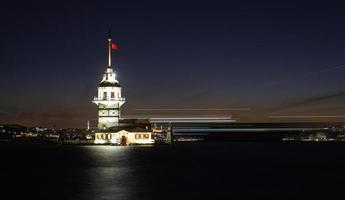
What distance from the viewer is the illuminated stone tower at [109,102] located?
146 meters

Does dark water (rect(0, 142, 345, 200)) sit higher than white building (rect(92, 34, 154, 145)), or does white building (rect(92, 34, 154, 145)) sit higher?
white building (rect(92, 34, 154, 145))

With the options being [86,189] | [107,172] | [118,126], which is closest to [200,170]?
[107,172]

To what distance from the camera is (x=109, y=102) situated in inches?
5817

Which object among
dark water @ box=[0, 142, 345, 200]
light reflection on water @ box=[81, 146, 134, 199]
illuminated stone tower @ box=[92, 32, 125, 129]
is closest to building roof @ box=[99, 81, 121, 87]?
illuminated stone tower @ box=[92, 32, 125, 129]

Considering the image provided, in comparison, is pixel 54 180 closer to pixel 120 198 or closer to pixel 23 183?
pixel 23 183

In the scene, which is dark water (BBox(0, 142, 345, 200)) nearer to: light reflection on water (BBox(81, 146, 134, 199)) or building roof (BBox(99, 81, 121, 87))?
light reflection on water (BBox(81, 146, 134, 199))

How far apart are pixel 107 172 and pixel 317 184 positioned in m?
22.0

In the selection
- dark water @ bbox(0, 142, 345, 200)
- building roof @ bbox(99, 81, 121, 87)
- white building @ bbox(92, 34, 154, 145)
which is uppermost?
building roof @ bbox(99, 81, 121, 87)

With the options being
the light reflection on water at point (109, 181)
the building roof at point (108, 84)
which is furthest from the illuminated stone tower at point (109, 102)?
the light reflection on water at point (109, 181)

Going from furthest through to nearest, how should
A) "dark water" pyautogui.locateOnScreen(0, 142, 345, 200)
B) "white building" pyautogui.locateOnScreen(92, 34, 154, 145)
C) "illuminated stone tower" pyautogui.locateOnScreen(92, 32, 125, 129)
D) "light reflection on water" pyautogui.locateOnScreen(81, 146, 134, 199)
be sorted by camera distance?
"illuminated stone tower" pyautogui.locateOnScreen(92, 32, 125, 129) < "white building" pyautogui.locateOnScreen(92, 34, 154, 145) < "light reflection on water" pyautogui.locateOnScreen(81, 146, 134, 199) < "dark water" pyautogui.locateOnScreen(0, 142, 345, 200)

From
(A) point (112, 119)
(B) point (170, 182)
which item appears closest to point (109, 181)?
(B) point (170, 182)

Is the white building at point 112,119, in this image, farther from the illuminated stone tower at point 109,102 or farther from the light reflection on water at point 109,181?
the light reflection on water at point 109,181

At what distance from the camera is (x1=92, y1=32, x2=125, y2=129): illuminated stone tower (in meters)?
146

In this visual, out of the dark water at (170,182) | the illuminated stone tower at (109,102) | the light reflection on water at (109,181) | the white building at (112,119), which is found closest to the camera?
the dark water at (170,182)
